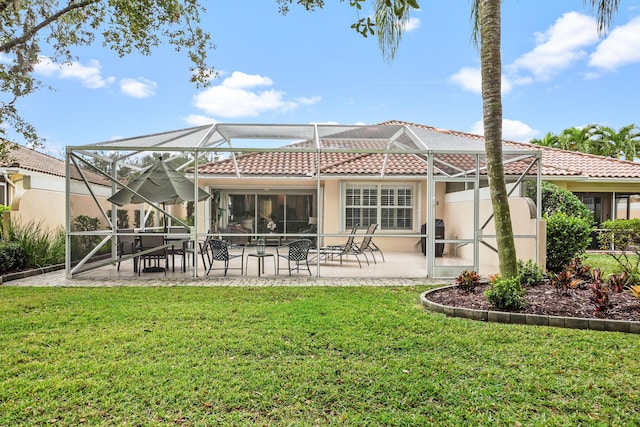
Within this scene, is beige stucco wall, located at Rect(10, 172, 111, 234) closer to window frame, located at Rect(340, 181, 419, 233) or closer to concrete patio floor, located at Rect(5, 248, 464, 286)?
concrete patio floor, located at Rect(5, 248, 464, 286)

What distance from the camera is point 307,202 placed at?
15281 millimetres

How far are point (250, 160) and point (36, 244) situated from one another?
7.52 metres

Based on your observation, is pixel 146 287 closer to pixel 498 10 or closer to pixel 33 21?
pixel 33 21

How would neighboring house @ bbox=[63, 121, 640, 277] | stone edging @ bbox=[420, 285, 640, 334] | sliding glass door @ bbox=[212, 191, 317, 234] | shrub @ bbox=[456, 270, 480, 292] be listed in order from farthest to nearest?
sliding glass door @ bbox=[212, 191, 317, 234]
neighboring house @ bbox=[63, 121, 640, 277]
shrub @ bbox=[456, 270, 480, 292]
stone edging @ bbox=[420, 285, 640, 334]

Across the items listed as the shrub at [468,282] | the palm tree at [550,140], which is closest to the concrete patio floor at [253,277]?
the shrub at [468,282]

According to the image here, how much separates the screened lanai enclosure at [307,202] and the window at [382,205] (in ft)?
0.12

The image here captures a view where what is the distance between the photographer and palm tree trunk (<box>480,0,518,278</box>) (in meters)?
6.12

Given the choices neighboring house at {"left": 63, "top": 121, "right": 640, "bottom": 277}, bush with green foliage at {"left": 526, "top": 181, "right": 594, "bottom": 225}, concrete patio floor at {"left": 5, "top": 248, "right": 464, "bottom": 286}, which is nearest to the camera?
concrete patio floor at {"left": 5, "top": 248, "right": 464, "bottom": 286}

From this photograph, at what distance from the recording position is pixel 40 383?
3.51 m

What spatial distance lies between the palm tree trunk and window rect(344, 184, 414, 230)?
8.25 metres

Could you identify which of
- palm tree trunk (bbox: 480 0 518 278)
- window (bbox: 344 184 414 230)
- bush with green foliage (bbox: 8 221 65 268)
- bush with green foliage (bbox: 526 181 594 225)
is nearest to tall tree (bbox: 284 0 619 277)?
palm tree trunk (bbox: 480 0 518 278)

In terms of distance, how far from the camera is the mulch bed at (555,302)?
18.0 ft

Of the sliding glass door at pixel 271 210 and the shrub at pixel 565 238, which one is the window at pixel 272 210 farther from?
the shrub at pixel 565 238

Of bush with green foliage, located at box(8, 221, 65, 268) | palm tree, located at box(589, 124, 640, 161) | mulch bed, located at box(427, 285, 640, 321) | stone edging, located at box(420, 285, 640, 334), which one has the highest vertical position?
palm tree, located at box(589, 124, 640, 161)
